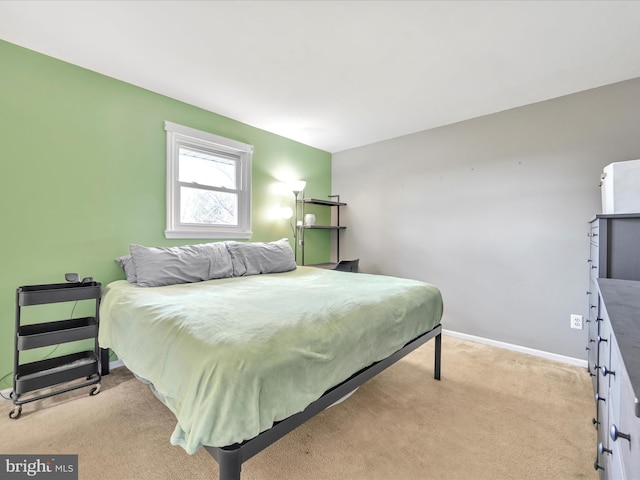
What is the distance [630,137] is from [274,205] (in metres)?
3.49

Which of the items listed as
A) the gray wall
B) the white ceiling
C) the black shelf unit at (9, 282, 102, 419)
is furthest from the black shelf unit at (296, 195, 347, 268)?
the black shelf unit at (9, 282, 102, 419)

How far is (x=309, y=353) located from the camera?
1.20 m

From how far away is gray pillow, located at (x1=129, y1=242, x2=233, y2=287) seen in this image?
224 centimetres

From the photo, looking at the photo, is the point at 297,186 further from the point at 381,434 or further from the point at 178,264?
the point at 381,434

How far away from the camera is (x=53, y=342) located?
1.86 metres

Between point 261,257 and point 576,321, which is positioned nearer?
point 576,321

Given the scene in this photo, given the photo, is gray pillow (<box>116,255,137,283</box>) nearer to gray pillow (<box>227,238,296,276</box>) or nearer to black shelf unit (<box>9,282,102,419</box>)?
black shelf unit (<box>9,282,102,419</box>)

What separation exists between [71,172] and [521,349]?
4.35 meters

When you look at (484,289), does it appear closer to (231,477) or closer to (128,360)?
(231,477)

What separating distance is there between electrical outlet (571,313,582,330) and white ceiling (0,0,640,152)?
2.04m

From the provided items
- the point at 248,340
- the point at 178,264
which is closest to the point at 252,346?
the point at 248,340

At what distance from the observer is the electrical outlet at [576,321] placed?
8.51 ft

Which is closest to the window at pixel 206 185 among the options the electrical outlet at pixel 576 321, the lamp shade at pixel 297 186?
the lamp shade at pixel 297 186

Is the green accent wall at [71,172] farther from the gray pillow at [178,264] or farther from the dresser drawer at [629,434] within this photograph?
the dresser drawer at [629,434]
